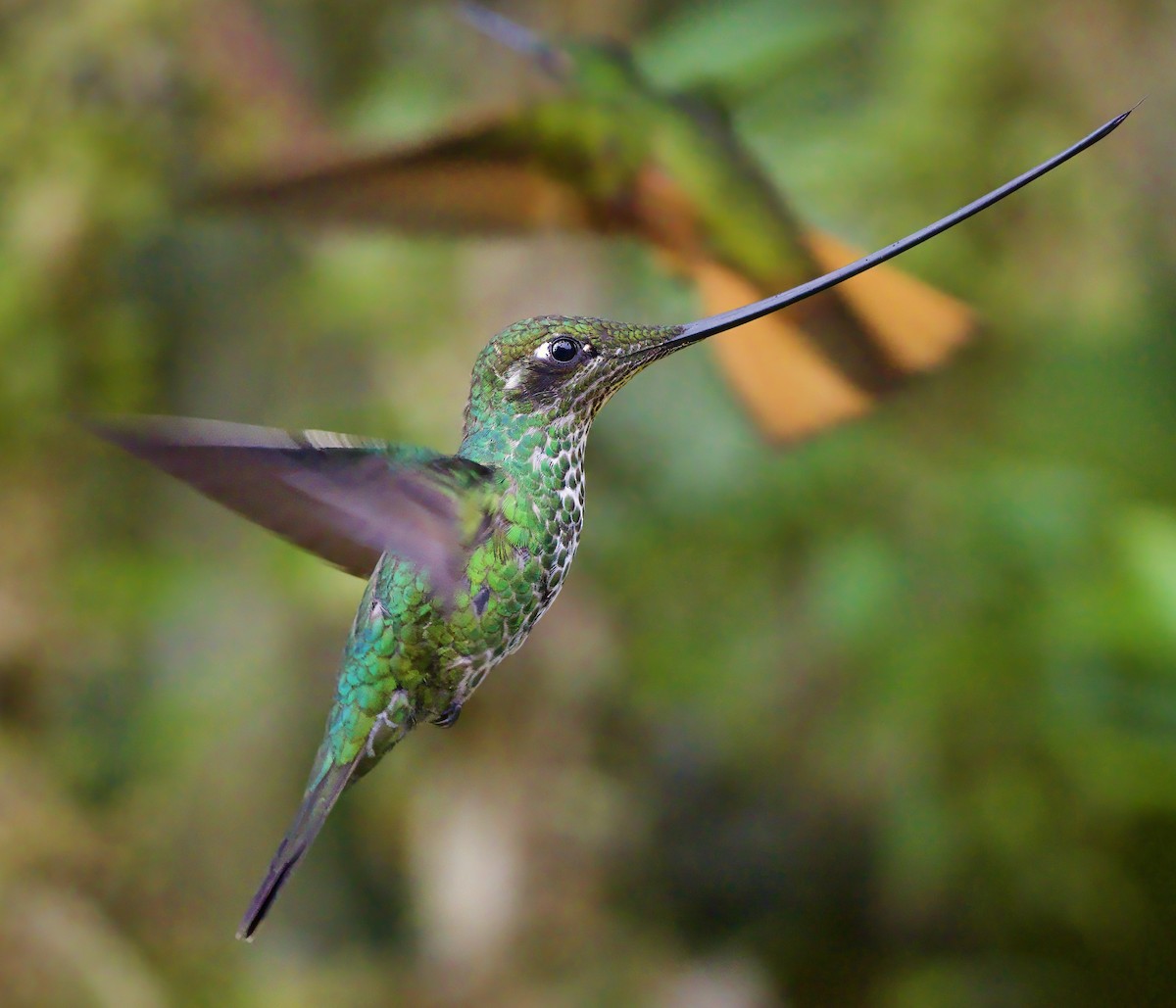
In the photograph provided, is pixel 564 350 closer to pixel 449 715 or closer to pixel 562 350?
pixel 562 350

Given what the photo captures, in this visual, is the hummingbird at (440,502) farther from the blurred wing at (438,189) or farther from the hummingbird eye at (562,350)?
the blurred wing at (438,189)

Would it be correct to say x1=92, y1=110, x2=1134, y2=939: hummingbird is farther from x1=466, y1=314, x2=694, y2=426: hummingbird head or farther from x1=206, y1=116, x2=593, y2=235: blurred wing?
x1=206, y1=116, x2=593, y2=235: blurred wing

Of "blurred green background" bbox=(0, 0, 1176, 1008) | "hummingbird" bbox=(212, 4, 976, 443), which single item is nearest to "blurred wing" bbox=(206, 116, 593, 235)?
"hummingbird" bbox=(212, 4, 976, 443)

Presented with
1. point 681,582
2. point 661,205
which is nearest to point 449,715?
point 661,205

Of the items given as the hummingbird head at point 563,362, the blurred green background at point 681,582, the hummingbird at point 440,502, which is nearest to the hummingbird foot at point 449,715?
the hummingbird at point 440,502

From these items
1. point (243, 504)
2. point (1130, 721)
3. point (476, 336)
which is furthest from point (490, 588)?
point (1130, 721)

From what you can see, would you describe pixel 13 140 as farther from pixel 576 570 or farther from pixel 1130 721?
pixel 1130 721
